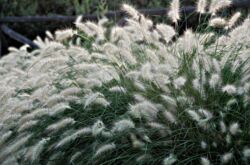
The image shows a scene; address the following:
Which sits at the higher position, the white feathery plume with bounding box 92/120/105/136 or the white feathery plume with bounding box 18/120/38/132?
the white feathery plume with bounding box 92/120/105/136

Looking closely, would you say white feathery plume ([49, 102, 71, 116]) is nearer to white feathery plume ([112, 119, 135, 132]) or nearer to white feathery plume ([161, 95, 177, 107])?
white feathery plume ([112, 119, 135, 132])

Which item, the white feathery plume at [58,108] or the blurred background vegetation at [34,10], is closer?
the white feathery plume at [58,108]

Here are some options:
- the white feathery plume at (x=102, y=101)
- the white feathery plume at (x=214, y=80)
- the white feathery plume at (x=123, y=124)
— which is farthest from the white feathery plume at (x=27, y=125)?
the white feathery plume at (x=214, y=80)

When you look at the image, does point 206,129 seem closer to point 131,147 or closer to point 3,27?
point 131,147

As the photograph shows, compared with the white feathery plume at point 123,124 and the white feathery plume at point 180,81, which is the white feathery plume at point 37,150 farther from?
the white feathery plume at point 180,81

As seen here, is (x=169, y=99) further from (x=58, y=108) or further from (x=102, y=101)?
→ (x=58, y=108)

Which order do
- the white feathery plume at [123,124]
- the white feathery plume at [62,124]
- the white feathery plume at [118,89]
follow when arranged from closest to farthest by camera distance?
the white feathery plume at [123,124] → the white feathery plume at [62,124] → the white feathery plume at [118,89]

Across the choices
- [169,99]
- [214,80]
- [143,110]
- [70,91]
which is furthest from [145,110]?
[70,91]

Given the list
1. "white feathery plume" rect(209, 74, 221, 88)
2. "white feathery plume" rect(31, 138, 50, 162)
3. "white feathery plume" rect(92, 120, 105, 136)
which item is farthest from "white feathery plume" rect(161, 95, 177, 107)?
"white feathery plume" rect(31, 138, 50, 162)
